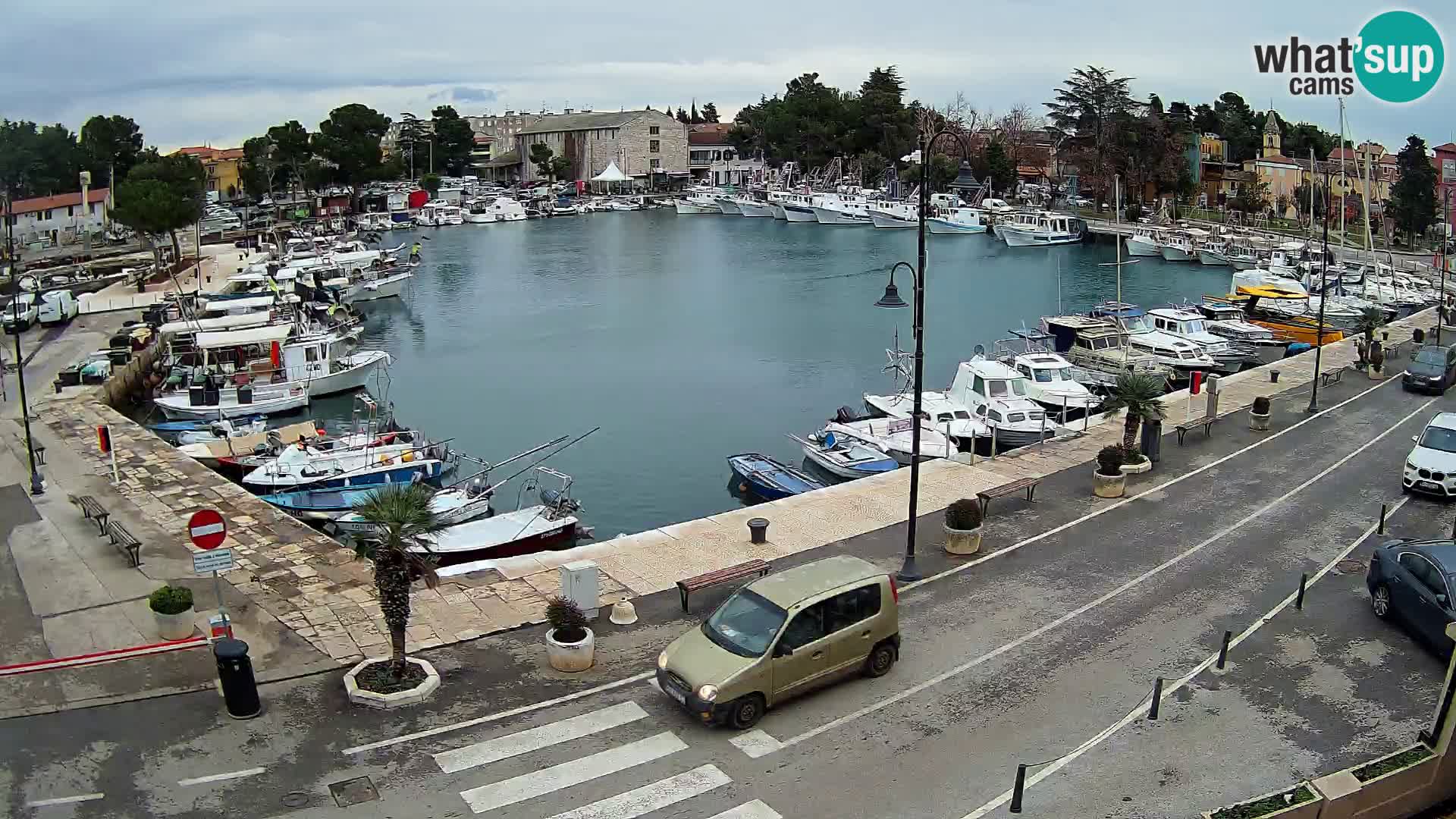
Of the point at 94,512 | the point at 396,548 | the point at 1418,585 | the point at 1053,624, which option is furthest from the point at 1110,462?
the point at 94,512

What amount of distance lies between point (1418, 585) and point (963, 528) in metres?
6.64

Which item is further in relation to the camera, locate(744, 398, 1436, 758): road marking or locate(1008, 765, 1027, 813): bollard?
locate(744, 398, 1436, 758): road marking

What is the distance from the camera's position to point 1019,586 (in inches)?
707

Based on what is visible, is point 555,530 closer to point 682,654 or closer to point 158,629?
point 158,629

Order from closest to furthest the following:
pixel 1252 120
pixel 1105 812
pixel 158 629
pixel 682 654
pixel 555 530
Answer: pixel 1105 812
pixel 682 654
pixel 158 629
pixel 555 530
pixel 1252 120

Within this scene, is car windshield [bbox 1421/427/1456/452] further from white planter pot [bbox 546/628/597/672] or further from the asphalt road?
white planter pot [bbox 546/628/597/672]

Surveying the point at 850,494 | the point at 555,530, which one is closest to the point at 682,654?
the point at 850,494

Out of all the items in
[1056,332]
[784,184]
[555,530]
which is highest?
[784,184]

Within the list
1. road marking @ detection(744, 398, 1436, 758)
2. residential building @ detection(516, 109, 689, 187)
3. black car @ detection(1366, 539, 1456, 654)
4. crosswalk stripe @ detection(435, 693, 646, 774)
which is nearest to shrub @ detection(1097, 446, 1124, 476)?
road marking @ detection(744, 398, 1436, 758)

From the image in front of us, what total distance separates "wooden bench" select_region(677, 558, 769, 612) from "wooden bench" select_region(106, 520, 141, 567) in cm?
950

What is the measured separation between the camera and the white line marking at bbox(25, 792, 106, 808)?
11477mm

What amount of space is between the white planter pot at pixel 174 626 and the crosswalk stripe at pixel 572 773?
6294mm

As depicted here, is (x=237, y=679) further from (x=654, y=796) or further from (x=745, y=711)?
(x=745, y=711)

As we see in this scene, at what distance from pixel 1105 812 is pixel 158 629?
41.5 feet
